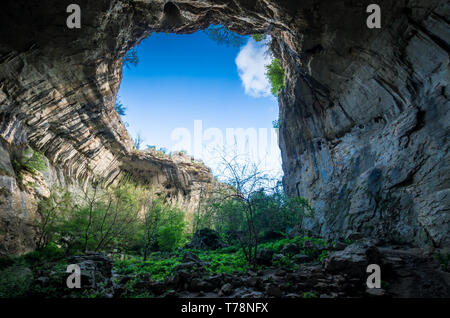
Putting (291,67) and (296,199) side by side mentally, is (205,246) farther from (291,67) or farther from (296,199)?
(291,67)

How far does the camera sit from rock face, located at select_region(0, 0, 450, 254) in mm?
7449

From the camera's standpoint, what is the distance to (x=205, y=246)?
56.6 ft

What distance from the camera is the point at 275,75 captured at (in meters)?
18.8

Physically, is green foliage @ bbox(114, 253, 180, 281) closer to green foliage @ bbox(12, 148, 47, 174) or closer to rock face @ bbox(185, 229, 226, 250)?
rock face @ bbox(185, 229, 226, 250)

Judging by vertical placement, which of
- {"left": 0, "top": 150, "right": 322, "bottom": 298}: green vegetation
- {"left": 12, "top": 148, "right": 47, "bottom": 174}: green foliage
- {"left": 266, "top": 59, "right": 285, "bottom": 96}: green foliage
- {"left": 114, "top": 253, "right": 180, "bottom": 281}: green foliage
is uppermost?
{"left": 266, "top": 59, "right": 285, "bottom": 96}: green foliage

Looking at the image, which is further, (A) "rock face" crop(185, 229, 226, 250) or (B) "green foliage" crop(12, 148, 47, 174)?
(A) "rock face" crop(185, 229, 226, 250)

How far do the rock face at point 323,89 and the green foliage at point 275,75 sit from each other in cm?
334

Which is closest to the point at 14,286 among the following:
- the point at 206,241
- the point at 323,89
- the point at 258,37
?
the point at 206,241

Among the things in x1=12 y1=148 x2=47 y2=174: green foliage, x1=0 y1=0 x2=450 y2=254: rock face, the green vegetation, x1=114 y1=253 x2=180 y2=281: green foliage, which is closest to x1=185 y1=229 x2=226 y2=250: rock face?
the green vegetation

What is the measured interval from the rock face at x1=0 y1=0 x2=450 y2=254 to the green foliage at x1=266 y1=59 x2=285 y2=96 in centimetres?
334

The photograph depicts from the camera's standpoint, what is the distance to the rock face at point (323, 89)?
745cm

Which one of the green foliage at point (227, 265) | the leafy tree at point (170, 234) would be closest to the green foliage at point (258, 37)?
the green foliage at point (227, 265)
